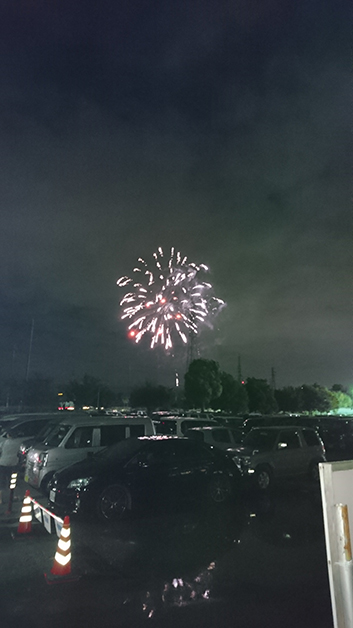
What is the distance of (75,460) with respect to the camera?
38.6 ft

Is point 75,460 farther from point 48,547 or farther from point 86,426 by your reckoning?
point 48,547

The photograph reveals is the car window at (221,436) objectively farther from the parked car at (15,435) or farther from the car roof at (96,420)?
the parked car at (15,435)

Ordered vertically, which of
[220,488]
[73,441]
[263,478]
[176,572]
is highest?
[73,441]

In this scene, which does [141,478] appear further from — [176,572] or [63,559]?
[63,559]

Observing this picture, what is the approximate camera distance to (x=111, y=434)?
12617 mm

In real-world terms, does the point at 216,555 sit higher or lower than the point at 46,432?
lower

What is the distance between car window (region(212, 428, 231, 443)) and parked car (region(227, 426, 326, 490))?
72cm

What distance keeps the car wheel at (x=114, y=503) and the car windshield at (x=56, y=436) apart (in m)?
2.96

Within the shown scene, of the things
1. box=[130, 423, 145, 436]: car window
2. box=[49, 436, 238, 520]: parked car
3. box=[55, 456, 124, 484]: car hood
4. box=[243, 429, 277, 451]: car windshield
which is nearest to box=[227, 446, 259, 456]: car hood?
box=[243, 429, 277, 451]: car windshield

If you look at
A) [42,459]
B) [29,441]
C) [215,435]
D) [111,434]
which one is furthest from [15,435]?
[215,435]

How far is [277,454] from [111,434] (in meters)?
4.98

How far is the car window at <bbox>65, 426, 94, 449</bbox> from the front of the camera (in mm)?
11911

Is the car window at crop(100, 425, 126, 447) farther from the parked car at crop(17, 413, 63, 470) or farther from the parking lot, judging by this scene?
the parking lot

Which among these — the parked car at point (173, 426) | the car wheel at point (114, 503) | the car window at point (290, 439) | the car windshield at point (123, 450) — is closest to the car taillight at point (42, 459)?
the car windshield at point (123, 450)
